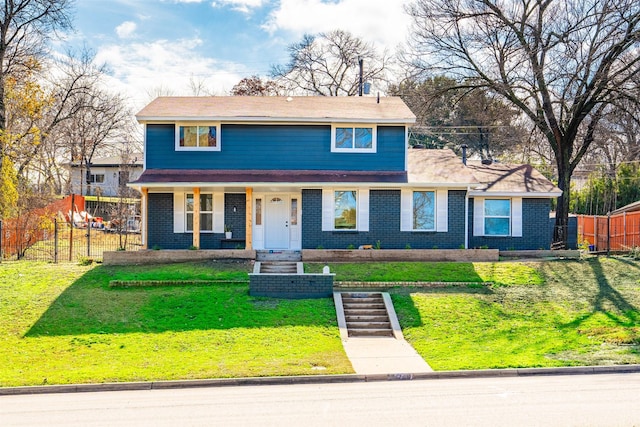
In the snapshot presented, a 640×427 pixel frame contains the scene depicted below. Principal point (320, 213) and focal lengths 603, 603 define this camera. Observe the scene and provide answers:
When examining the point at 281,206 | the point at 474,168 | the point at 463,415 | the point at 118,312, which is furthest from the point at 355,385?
the point at 474,168

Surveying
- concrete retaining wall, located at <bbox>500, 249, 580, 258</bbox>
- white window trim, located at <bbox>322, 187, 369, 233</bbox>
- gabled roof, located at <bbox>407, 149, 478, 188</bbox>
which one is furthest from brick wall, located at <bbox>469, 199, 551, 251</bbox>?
white window trim, located at <bbox>322, 187, 369, 233</bbox>

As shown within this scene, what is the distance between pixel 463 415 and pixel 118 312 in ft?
32.7

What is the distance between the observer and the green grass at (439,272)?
18719 mm

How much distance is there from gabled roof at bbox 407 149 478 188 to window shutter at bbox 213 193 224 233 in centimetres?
722

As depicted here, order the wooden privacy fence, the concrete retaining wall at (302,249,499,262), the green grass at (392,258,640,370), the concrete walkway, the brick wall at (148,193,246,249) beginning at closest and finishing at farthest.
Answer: the concrete walkway
the green grass at (392,258,640,370)
the concrete retaining wall at (302,249,499,262)
the brick wall at (148,193,246,249)
the wooden privacy fence

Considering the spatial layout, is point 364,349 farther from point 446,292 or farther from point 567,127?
point 567,127

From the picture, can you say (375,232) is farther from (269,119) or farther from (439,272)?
(269,119)

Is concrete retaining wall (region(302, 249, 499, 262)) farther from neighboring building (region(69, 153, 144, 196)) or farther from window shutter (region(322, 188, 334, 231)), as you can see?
neighboring building (region(69, 153, 144, 196))

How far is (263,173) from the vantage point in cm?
2291

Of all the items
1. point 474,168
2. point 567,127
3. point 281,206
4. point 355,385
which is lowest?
point 355,385

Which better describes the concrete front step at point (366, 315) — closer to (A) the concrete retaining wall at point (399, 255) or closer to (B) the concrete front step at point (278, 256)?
(A) the concrete retaining wall at point (399, 255)

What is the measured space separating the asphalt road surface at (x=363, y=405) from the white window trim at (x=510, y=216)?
523 inches

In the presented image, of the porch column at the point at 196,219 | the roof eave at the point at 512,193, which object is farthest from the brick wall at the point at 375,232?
the porch column at the point at 196,219

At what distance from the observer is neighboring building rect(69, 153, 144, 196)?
52.8 m
